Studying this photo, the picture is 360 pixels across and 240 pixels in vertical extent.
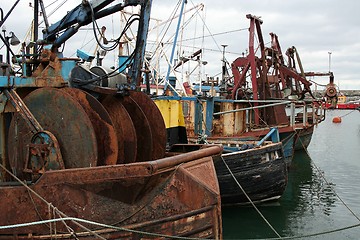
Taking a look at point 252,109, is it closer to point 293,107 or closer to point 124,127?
point 293,107

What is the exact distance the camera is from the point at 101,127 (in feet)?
18.5

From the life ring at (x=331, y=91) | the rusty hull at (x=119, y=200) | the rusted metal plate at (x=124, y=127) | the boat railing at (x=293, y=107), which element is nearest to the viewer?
the rusty hull at (x=119, y=200)

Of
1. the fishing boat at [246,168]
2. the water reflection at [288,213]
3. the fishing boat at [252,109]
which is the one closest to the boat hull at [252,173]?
the fishing boat at [246,168]

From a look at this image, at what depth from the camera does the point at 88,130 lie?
5336 mm

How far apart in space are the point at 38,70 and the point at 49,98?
0.72 m

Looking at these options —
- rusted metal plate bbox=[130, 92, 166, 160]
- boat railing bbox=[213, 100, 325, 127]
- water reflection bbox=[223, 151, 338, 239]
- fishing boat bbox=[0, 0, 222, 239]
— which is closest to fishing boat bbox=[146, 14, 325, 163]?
boat railing bbox=[213, 100, 325, 127]

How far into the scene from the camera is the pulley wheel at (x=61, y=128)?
17.6ft

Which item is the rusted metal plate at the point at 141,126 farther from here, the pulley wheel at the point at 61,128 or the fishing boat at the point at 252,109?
the fishing boat at the point at 252,109

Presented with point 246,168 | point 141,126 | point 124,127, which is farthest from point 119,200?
point 246,168

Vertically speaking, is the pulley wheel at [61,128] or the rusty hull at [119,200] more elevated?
the pulley wheel at [61,128]

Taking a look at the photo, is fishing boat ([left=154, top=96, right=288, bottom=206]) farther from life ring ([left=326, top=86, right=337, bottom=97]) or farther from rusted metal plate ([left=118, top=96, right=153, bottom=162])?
life ring ([left=326, top=86, right=337, bottom=97])

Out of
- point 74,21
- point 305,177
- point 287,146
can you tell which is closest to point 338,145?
point 305,177

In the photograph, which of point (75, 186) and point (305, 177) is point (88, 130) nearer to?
point (75, 186)

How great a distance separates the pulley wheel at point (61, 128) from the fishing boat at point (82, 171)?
13 millimetres
